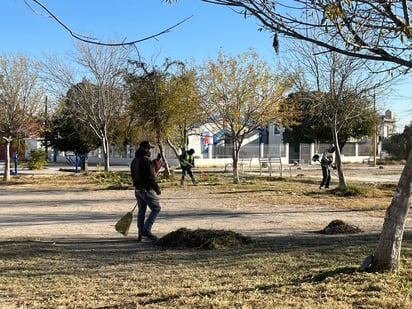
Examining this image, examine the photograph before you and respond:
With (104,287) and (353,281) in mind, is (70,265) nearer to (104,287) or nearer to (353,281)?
(104,287)

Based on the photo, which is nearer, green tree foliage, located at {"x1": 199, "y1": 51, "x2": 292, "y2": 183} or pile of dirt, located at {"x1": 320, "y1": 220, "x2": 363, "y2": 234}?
pile of dirt, located at {"x1": 320, "y1": 220, "x2": 363, "y2": 234}

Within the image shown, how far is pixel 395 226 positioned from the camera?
5.17m

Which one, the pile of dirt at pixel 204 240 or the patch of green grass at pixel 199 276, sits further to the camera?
the pile of dirt at pixel 204 240

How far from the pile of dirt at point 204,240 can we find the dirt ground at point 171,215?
1.39m

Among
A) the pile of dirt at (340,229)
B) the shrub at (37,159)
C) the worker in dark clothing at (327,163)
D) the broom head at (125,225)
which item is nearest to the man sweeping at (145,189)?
the broom head at (125,225)

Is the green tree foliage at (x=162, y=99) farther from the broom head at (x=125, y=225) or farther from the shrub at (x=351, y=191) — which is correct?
the broom head at (x=125, y=225)

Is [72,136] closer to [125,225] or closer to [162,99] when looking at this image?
[162,99]

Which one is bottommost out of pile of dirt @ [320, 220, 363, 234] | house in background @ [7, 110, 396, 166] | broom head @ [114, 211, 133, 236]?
pile of dirt @ [320, 220, 363, 234]

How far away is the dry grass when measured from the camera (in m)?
4.64

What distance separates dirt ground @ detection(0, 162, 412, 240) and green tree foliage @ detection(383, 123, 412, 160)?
35170 millimetres

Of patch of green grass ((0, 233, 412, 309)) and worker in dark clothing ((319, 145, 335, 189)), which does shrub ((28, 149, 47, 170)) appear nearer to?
worker in dark clothing ((319, 145, 335, 189))

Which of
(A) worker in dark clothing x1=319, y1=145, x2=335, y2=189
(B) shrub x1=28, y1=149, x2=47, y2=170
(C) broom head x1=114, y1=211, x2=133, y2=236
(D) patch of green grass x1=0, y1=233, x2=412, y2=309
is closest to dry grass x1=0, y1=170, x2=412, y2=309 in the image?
(D) patch of green grass x1=0, y1=233, x2=412, y2=309

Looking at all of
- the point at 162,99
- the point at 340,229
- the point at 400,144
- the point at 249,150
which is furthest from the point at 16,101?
the point at 400,144

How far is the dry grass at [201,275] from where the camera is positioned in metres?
4.64
